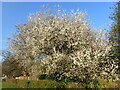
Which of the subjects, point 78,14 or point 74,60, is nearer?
point 74,60

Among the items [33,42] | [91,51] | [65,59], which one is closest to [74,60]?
[65,59]

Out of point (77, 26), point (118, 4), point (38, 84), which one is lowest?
point (38, 84)

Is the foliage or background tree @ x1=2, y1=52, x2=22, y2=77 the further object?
background tree @ x1=2, y1=52, x2=22, y2=77

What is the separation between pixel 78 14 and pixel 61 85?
190 inches

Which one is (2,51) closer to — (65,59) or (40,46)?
(40,46)

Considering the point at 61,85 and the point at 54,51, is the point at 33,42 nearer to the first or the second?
the point at 54,51

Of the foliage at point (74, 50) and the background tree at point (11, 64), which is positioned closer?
the foliage at point (74, 50)

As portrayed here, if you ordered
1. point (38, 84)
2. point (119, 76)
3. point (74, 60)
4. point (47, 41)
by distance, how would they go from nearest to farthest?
point (74, 60) < point (119, 76) < point (47, 41) < point (38, 84)

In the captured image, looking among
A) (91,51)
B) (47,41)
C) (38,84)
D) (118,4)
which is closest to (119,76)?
(91,51)

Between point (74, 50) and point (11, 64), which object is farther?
point (11, 64)

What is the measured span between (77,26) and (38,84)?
33.5 feet

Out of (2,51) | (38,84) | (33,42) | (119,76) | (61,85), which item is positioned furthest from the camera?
(2,51)

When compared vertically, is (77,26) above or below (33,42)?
above

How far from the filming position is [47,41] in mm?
9805
